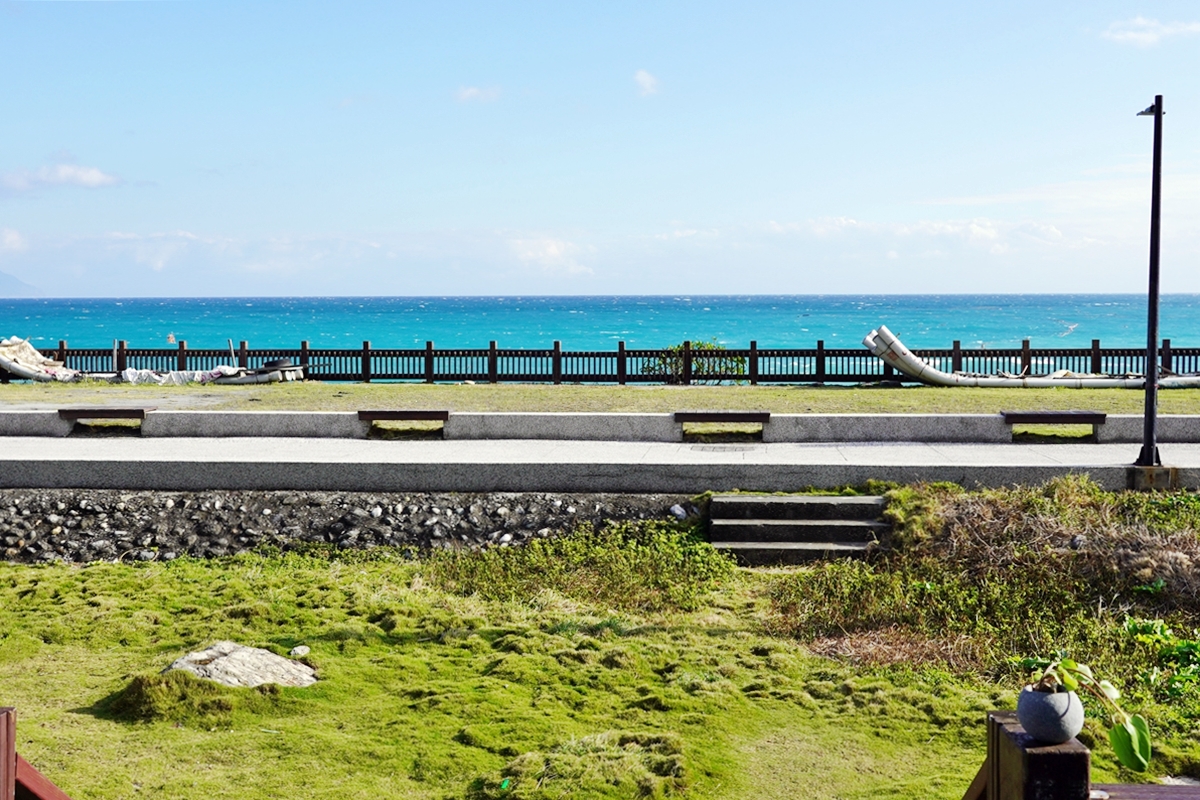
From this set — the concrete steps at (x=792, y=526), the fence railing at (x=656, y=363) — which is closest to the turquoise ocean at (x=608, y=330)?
the fence railing at (x=656, y=363)

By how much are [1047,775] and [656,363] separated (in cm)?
2491

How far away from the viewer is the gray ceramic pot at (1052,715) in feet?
10.9

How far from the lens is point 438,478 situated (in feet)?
39.1

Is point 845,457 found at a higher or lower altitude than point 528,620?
higher

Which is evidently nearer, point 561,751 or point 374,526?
point 561,751

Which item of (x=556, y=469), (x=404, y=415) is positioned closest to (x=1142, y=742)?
(x=556, y=469)

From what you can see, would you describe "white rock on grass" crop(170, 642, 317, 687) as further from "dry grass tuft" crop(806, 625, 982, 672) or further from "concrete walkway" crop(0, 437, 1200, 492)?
"concrete walkway" crop(0, 437, 1200, 492)

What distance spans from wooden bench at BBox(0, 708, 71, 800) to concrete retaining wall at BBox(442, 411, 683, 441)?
35.5ft

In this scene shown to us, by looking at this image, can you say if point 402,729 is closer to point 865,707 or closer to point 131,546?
point 865,707

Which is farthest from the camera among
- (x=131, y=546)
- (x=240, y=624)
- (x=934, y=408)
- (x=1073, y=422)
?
(x=934, y=408)

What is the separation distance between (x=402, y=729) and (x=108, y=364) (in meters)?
27.8

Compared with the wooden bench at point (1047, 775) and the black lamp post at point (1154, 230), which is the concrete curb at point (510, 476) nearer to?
the black lamp post at point (1154, 230)

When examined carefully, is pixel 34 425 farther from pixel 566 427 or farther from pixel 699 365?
pixel 699 365

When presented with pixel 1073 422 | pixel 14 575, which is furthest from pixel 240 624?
A: pixel 1073 422
